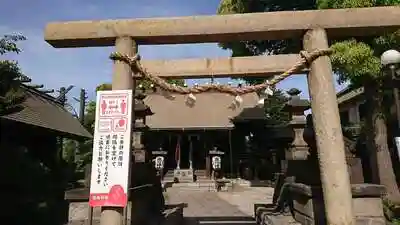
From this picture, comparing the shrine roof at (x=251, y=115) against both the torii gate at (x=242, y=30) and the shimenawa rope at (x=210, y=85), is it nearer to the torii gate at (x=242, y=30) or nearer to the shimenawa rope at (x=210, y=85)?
the torii gate at (x=242, y=30)

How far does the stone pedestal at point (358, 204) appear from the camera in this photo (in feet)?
15.0

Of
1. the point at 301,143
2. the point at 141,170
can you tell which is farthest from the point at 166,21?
the point at 301,143

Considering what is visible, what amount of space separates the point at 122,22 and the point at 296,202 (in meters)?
Result: 4.38

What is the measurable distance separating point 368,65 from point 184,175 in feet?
55.7

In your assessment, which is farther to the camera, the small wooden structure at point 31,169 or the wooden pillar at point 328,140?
the small wooden structure at point 31,169

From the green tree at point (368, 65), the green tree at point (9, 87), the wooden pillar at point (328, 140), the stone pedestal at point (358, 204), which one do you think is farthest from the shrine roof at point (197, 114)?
the wooden pillar at point (328, 140)

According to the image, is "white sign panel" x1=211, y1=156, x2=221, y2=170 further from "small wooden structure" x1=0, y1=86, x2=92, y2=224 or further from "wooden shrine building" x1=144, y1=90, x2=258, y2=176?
"small wooden structure" x1=0, y1=86, x2=92, y2=224

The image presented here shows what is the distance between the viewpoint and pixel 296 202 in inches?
235

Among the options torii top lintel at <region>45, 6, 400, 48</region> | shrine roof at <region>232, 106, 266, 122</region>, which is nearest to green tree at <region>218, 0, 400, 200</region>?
torii top lintel at <region>45, 6, 400, 48</region>

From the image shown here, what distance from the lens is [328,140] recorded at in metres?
3.92

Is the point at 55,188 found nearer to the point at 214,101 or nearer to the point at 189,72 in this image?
the point at 189,72

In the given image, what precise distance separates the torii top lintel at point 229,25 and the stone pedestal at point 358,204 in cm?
228

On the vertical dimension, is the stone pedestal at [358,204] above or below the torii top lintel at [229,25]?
below

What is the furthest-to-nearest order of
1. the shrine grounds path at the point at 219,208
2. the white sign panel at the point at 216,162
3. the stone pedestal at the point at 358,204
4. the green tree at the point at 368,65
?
the white sign panel at the point at 216,162, the shrine grounds path at the point at 219,208, the green tree at the point at 368,65, the stone pedestal at the point at 358,204
